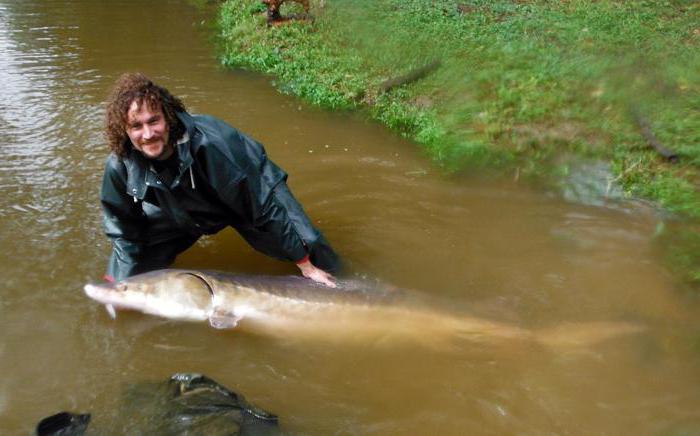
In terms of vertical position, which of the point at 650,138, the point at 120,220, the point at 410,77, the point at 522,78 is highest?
the point at 522,78

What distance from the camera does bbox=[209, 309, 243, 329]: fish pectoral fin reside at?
357cm

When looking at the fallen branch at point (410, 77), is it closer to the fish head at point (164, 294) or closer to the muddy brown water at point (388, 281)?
the muddy brown water at point (388, 281)

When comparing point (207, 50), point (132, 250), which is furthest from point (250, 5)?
point (132, 250)

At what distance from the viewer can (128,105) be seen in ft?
10.1

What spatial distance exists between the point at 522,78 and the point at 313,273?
4214 mm

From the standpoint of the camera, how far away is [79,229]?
471 cm

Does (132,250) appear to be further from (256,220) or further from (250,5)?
(250,5)

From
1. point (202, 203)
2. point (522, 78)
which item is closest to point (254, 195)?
point (202, 203)

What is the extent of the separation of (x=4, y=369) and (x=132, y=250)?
0.96 m

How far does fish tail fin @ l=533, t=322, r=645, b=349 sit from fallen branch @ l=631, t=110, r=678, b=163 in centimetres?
247

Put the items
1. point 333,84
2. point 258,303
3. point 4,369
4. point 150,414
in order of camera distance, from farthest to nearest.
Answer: point 333,84 < point 258,303 < point 4,369 < point 150,414

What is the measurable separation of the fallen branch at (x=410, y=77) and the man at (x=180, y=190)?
373cm

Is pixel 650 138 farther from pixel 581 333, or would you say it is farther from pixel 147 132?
pixel 147 132

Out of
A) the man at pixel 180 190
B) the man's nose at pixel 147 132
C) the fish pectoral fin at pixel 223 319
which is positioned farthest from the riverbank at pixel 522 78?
the man's nose at pixel 147 132
